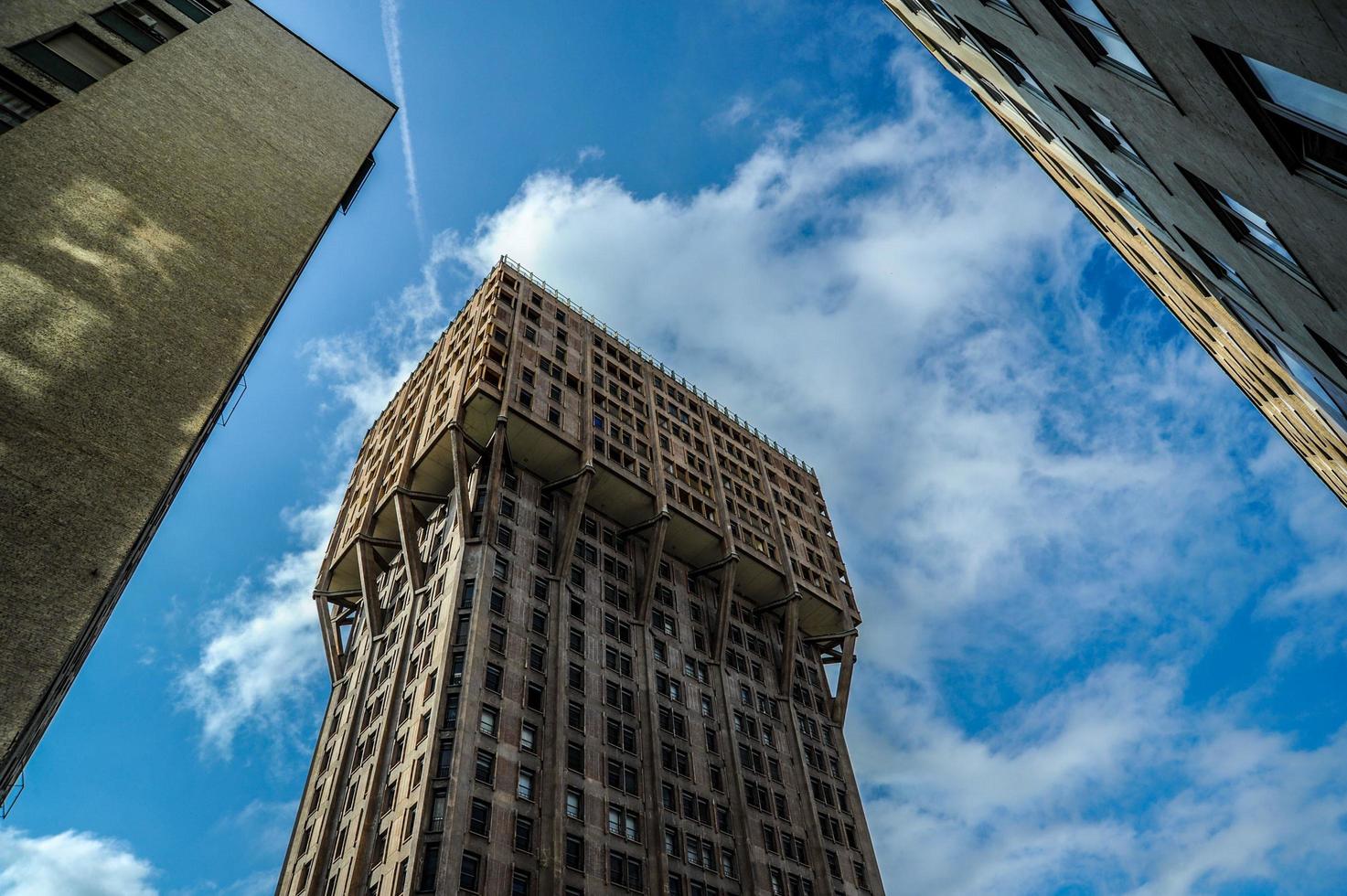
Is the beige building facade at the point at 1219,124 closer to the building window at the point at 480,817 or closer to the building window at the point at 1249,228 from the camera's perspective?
the building window at the point at 1249,228

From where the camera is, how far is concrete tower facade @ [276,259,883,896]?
41.6 meters

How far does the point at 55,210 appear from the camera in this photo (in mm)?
8352

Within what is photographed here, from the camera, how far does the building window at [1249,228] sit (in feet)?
39.4

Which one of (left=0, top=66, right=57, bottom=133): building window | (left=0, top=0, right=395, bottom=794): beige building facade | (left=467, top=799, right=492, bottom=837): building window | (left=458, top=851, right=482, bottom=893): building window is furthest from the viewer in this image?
(left=467, top=799, right=492, bottom=837): building window

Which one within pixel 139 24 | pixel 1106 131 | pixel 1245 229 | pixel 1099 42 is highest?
pixel 1106 131

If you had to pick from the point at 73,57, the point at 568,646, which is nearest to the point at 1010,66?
the point at 73,57

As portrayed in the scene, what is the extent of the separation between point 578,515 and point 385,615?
15729 millimetres

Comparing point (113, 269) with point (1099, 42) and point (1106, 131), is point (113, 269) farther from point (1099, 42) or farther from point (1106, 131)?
point (1106, 131)

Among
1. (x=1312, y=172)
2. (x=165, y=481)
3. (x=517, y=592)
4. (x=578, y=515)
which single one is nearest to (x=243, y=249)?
(x=165, y=481)

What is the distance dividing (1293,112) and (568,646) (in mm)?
46761

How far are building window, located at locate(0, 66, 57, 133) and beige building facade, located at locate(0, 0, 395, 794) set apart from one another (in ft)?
0.06

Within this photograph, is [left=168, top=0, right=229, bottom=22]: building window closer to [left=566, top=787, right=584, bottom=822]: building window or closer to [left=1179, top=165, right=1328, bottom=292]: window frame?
[left=1179, top=165, right=1328, bottom=292]: window frame

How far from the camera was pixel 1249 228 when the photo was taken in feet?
43.0

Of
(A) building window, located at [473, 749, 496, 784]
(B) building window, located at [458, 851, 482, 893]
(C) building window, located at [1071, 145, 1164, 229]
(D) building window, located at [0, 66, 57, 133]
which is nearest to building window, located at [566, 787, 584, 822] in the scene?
(A) building window, located at [473, 749, 496, 784]
